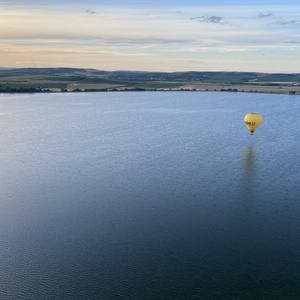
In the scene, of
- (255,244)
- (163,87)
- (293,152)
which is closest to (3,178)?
(255,244)

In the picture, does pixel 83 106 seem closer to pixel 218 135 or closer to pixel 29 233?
pixel 218 135

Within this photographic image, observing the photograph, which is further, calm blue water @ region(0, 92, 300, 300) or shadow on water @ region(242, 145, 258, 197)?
shadow on water @ region(242, 145, 258, 197)

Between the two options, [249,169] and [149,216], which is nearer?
[149,216]

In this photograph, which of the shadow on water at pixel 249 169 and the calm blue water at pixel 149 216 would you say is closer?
the calm blue water at pixel 149 216

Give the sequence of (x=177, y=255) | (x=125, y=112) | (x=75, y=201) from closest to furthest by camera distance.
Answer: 1. (x=177, y=255)
2. (x=75, y=201)
3. (x=125, y=112)

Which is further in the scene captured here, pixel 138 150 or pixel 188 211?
pixel 138 150

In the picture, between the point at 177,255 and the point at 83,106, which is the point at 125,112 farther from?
the point at 177,255

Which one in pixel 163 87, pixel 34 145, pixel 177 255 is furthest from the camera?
pixel 163 87
